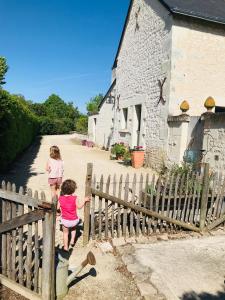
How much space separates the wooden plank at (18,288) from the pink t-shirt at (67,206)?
1.25 metres

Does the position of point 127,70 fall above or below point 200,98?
above

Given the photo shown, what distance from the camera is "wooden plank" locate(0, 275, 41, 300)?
315 cm

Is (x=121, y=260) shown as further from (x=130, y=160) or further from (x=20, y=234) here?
(x=130, y=160)

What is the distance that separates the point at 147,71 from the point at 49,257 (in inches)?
432

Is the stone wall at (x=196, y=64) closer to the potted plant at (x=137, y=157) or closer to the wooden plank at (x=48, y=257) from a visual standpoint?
the potted plant at (x=137, y=157)

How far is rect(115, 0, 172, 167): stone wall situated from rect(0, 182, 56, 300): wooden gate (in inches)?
327

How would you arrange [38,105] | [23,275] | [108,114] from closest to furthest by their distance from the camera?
[23,275]
[108,114]
[38,105]

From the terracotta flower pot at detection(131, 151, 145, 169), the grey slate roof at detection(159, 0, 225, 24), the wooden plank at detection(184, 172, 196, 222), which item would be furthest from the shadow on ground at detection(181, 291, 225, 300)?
the grey slate roof at detection(159, 0, 225, 24)

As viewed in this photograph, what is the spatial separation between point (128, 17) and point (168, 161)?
28.4ft

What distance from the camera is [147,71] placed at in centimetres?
1273

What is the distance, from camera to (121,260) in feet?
14.0

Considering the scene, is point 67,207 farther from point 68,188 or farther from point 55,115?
point 55,115

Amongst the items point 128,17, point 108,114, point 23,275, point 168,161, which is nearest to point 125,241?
point 23,275

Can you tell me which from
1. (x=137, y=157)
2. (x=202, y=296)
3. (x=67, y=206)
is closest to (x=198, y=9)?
(x=137, y=157)
